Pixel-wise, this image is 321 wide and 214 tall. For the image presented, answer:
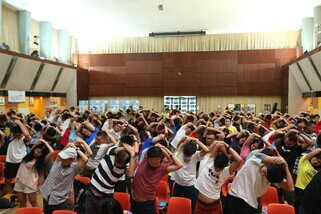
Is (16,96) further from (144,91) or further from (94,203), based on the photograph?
(94,203)

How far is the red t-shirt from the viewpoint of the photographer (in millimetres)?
4117

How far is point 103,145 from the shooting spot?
5.44 metres

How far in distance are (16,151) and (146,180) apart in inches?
149

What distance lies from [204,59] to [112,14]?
7653 mm

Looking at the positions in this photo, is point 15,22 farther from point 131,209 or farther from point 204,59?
point 131,209

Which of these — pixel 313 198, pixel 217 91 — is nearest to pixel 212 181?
pixel 313 198

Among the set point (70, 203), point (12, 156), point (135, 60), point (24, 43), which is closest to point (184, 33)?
point (135, 60)

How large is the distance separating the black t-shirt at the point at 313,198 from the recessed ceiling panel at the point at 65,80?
1736 centimetres

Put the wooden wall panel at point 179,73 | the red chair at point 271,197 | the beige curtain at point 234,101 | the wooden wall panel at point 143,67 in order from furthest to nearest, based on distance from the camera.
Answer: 1. the wooden wall panel at point 143,67
2. the wooden wall panel at point 179,73
3. the beige curtain at point 234,101
4. the red chair at point 271,197

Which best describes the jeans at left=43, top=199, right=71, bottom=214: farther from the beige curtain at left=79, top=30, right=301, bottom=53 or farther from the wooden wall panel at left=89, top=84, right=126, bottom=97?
the beige curtain at left=79, top=30, right=301, bottom=53

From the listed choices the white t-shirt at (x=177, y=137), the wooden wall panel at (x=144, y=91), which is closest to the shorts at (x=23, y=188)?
the white t-shirt at (x=177, y=137)

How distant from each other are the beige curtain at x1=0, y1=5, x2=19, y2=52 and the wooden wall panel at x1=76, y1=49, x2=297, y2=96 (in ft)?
18.7

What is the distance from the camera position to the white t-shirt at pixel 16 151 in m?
6.46

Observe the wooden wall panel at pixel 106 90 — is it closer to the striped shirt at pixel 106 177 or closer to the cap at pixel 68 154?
the cap at pixel 68 154
